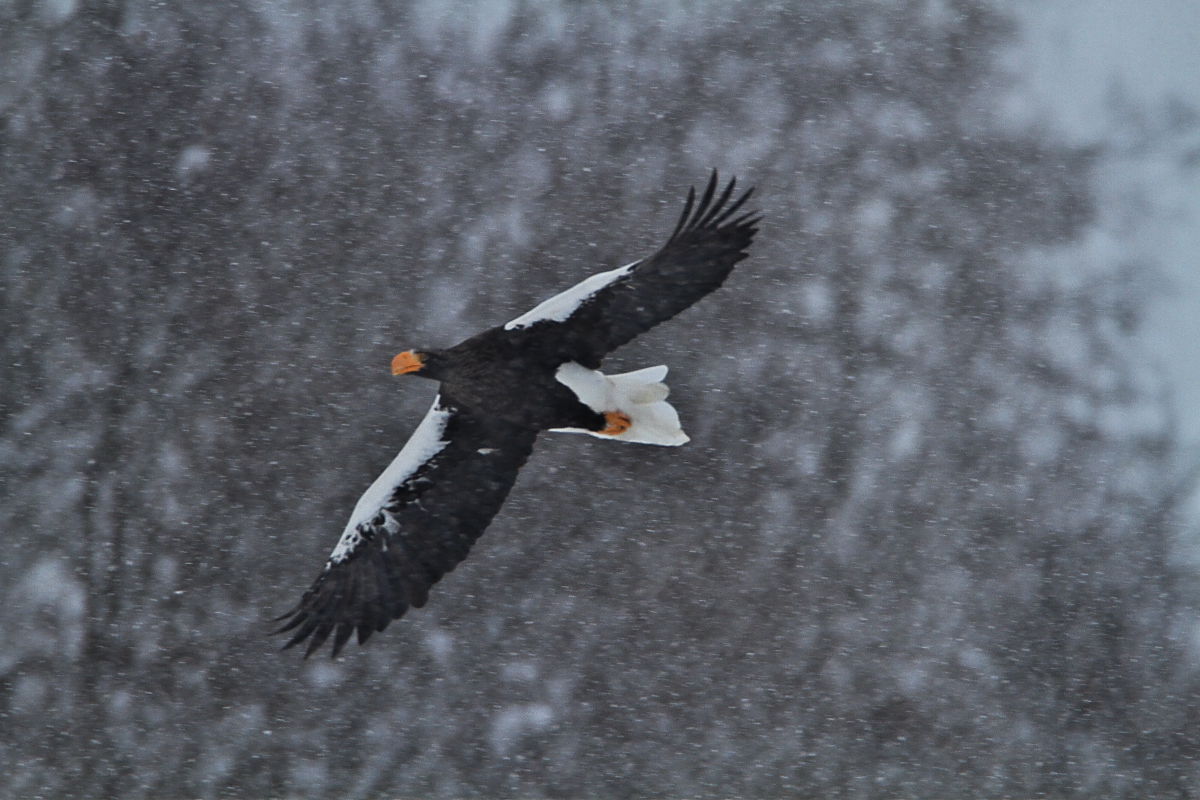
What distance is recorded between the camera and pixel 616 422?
17.5ft

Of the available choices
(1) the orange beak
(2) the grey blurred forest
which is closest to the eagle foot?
(1) the orange beak

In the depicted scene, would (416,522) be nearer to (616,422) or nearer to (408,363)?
(408,363)

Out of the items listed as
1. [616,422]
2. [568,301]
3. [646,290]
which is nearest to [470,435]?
[616,422]

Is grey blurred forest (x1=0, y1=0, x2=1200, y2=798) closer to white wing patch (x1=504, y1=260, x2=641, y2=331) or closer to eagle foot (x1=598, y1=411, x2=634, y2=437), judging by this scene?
eagle foot (x1=598, y1=411, x2=634, y2=437)

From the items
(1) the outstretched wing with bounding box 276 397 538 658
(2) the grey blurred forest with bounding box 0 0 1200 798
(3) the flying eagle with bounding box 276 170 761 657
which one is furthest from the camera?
(2) the grey blurred forest with bounding box 0 0 1200 798

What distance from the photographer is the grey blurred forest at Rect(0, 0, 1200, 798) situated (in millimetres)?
7840

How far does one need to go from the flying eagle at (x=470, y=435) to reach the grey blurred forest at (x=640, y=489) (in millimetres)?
2500

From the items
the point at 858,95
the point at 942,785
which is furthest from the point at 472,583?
the point at 858,95

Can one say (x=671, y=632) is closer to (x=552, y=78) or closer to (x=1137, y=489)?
(x=1137, y=489)

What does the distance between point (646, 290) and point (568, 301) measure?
0.25m

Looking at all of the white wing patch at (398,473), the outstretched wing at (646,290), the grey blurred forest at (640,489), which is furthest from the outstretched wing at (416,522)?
the grey blurred forest at (640,489)

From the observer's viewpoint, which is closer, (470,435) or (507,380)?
(507,380)

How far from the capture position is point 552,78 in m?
8.31

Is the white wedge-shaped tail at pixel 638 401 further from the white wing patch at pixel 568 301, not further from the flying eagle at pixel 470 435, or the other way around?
the white wing patch at pixel 568 301
